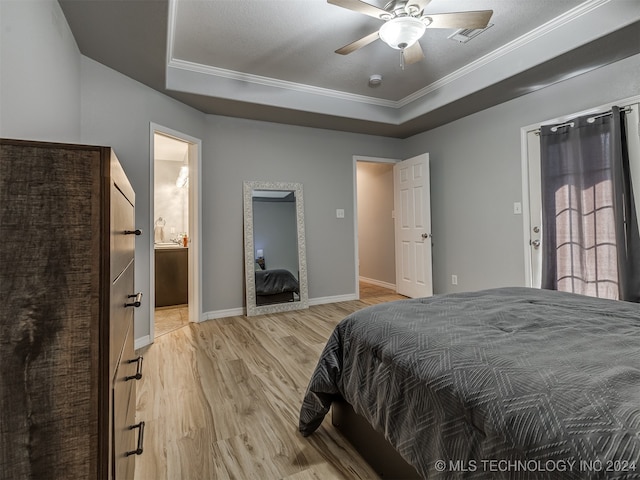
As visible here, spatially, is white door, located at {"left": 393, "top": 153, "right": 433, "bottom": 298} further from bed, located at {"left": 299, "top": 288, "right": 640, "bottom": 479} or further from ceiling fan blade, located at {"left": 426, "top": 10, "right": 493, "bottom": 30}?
bed, located at {"left": 299, "top": 288, "right": 640, "bottom": 479}

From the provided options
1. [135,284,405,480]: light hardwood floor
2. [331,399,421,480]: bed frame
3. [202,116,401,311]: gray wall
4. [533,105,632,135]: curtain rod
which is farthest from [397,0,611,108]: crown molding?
[331,399,421,480]: bed frame

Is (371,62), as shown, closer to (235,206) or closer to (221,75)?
(221,75)

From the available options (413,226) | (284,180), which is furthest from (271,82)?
(413,226)

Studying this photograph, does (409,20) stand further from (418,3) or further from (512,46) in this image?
(512,46)

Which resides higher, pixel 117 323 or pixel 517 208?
pixel 517 208

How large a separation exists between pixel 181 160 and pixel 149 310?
139 inches

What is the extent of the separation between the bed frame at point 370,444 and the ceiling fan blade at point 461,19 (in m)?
2.38

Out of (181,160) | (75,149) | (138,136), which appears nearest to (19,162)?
(75,149)

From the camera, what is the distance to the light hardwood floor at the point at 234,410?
1373 mm

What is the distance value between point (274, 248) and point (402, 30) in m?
2.69

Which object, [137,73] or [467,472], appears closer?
[467,472]

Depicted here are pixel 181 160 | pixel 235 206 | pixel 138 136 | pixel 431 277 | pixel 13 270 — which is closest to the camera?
pixel 13 270

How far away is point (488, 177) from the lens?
368 centimetres

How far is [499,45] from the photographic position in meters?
2.86
